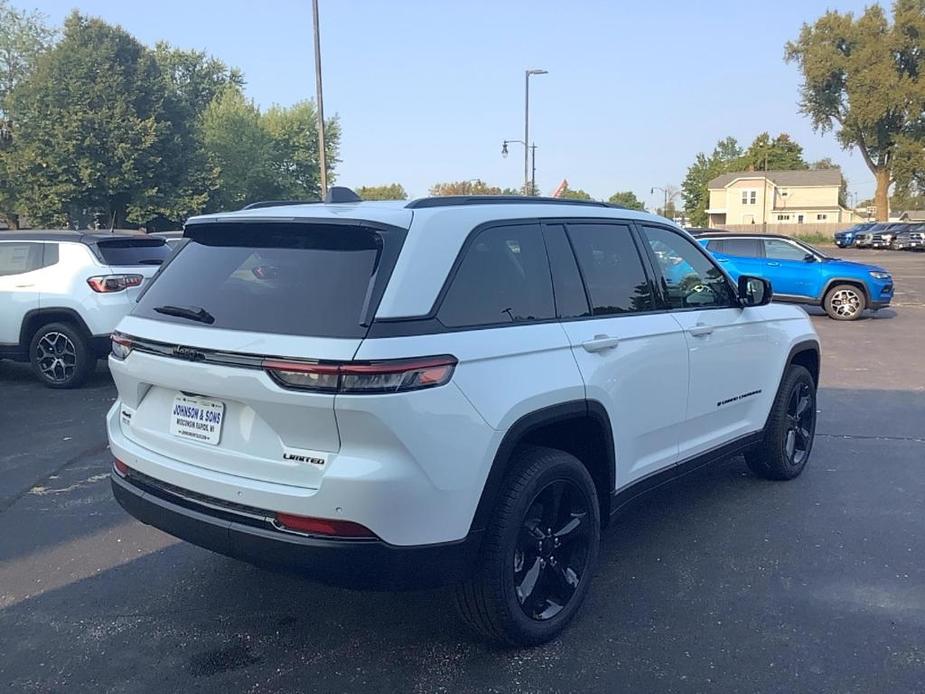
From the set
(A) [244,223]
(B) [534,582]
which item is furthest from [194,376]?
(B) [534,582]

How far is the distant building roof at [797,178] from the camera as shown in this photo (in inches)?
3425

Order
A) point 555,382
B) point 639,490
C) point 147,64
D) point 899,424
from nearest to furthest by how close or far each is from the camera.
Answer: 1. point 555,382
2. point 639,490
3. point 899,424
4. point 147,64

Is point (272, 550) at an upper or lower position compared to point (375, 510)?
lower

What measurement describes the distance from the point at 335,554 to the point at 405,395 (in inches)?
24.2

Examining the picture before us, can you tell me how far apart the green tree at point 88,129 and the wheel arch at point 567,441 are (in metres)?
36.5

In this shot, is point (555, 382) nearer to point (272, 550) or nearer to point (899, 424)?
point (272, 550)

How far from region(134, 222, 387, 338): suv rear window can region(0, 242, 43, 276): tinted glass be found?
6.07 m

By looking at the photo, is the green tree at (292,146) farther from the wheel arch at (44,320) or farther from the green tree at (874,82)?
the wheel arch at (44,320)

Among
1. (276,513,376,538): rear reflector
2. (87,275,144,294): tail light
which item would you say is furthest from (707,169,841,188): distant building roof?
(276,513,376,538): rear reflector

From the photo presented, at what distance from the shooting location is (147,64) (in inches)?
1475

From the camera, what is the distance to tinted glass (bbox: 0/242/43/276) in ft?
28.0

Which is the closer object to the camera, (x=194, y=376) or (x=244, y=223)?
(x=194, y=376)

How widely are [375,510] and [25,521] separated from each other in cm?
312

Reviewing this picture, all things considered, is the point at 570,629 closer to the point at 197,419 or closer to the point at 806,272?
the point at 197,419
